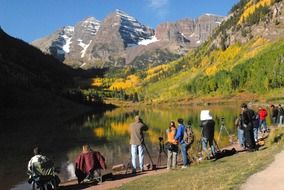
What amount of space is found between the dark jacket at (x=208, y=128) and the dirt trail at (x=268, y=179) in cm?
777

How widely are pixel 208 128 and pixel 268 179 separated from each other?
37.8 ft

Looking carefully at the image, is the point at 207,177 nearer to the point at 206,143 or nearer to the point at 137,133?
the point at 206,143

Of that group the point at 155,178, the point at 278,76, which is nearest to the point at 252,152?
the point at 155,178

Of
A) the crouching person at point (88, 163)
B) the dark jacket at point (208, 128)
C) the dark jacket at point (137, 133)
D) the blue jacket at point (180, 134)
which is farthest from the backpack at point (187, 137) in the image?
the crouching person at point (88, 163)

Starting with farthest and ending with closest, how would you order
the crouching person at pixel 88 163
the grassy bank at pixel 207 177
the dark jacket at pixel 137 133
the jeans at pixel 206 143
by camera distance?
Result: the jeans at pixel 206 143 < the dark jacket at pixel 137 133 < the crouching person at pixel 88 163 < the grassy bank at pixel 207 177

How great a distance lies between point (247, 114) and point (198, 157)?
511cm

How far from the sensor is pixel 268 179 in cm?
1947

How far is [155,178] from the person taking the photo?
1113 inches

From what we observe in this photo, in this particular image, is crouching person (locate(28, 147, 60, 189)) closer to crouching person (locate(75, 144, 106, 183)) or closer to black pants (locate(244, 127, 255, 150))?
crouching person (locate(75, 144, 106, 183))

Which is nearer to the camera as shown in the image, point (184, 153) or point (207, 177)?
point (207, 177)

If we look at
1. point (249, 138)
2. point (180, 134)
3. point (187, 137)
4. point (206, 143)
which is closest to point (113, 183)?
point (180, 134)

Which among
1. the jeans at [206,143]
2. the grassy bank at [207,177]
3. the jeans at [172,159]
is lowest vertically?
the grassy bank at [207,177]

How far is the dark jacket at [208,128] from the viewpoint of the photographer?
1208 inches

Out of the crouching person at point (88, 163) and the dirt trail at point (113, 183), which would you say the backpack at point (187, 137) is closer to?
the dirt trail at point (113, 183)
